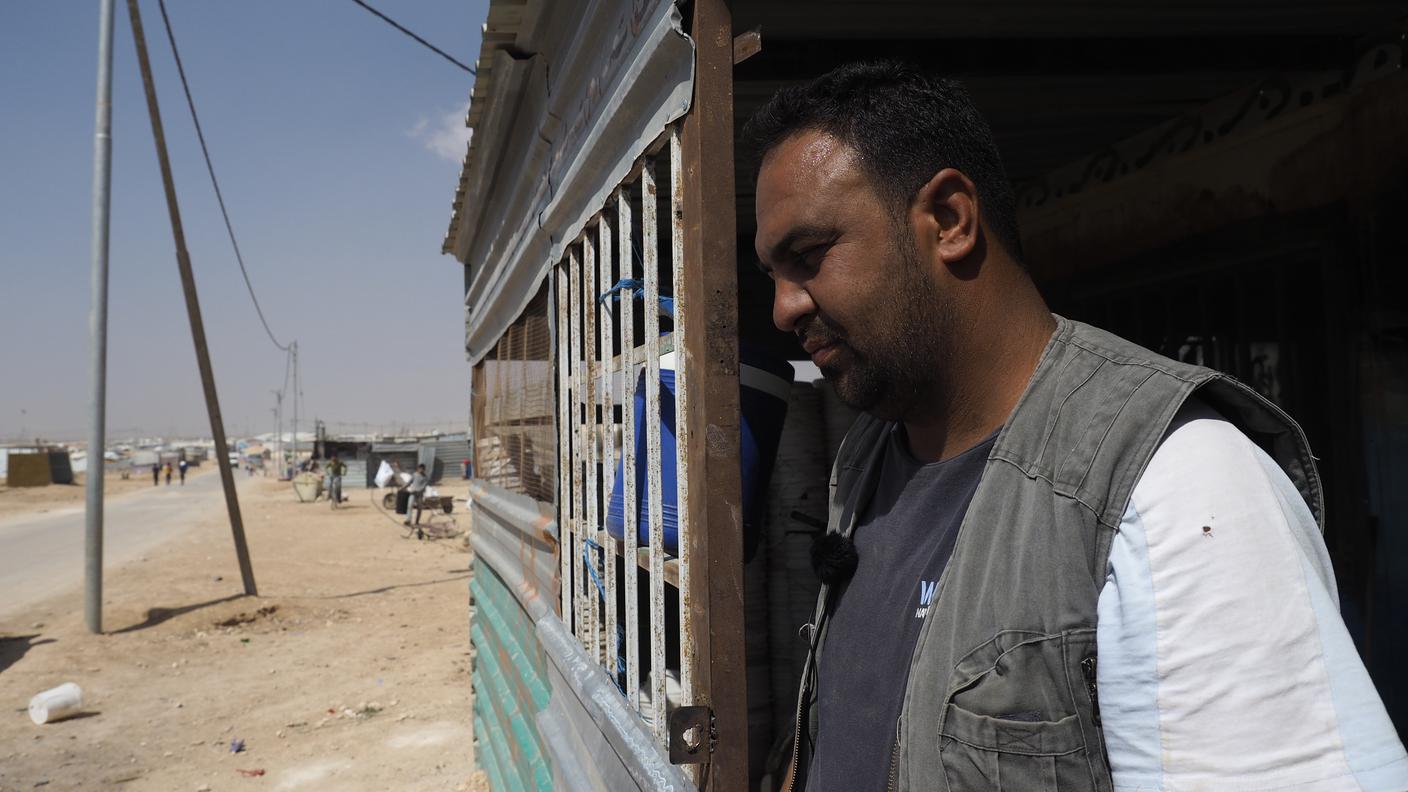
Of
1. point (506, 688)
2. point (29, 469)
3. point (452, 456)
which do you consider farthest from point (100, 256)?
point (452, 456)

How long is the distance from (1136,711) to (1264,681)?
0.12 m

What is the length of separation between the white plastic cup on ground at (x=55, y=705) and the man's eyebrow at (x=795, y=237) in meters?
8.86

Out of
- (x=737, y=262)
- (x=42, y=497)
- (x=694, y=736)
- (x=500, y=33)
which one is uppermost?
(x=500, y=33)

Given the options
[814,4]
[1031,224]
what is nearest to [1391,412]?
[1031,224]

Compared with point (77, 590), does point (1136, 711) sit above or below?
above

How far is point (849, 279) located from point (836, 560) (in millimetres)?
481

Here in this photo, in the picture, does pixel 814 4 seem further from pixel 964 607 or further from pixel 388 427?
pixel 388 427

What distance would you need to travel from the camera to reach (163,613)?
11711 mm

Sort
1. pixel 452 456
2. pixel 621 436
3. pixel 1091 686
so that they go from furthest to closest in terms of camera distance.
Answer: pixel 452 456 → pixel 621 436 → pixel 1091 686

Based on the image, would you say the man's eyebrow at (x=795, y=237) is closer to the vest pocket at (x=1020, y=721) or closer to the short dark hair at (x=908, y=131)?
the short dark hair at (x=908, y=131)

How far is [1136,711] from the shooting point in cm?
87

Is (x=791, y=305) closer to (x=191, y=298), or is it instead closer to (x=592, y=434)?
(x=592, y=434)

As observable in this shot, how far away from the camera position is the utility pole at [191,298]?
1179 cm

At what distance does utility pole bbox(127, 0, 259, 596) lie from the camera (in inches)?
464
